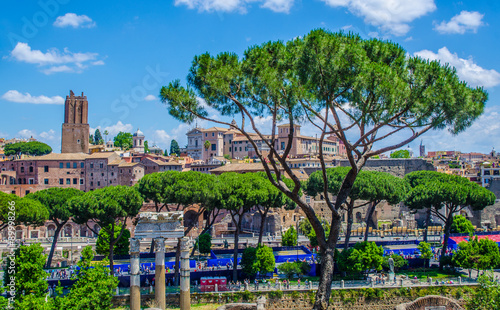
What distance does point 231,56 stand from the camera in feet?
54.6

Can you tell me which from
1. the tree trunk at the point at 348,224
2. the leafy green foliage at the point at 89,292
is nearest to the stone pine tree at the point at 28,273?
the leafy green foliage at the point at 89,292

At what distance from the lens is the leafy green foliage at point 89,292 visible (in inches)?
659

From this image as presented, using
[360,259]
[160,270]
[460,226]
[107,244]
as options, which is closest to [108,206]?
[107,244]

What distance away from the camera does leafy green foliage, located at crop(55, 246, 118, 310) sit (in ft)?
54.9

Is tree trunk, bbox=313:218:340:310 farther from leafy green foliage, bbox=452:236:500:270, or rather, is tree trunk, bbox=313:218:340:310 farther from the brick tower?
the brick tower

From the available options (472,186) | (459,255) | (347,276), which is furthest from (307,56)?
(472,186)

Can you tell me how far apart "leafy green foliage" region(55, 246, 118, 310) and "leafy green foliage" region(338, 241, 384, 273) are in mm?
11776

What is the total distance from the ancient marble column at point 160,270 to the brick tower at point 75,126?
59.3 metres

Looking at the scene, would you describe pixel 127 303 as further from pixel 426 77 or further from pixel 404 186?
pixel 404 186

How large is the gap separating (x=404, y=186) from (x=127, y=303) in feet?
66.6

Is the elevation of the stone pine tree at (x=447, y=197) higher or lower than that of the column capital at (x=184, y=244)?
higher

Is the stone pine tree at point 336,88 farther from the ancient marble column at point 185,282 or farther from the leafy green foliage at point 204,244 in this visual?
the leafy green foliage at point 204,244

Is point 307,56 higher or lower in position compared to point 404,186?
higher

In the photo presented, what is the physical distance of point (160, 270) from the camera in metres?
18.7
